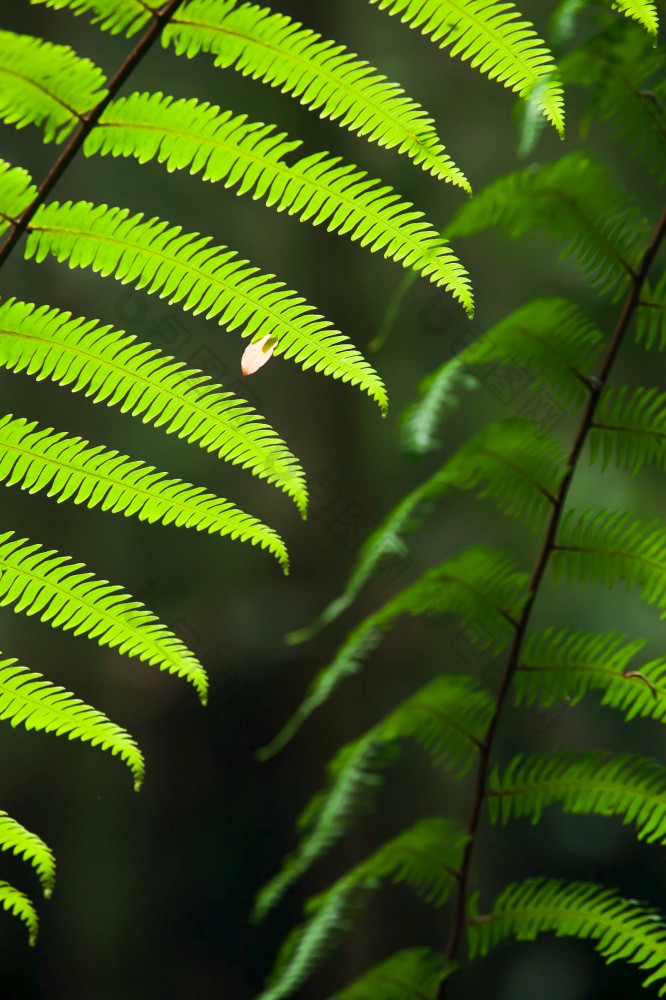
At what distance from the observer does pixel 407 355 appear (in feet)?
7.45

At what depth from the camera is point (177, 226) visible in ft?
1.86

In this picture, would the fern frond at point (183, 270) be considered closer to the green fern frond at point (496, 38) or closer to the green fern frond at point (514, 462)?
the green fern frond at point (496, 38)

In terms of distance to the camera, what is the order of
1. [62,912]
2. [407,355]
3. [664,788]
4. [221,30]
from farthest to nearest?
[407,355] < [62,912] < [664,788] < [221,30]

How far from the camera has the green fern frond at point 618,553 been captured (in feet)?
2.76

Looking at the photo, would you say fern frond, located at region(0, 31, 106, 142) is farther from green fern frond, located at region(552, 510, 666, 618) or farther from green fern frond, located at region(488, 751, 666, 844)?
green fern frond, located at region(488, 751, 666, 844)

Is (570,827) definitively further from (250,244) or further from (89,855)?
(250,244)

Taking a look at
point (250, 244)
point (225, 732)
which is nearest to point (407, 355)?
point (250, 244)

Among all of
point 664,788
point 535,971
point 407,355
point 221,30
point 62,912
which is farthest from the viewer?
point 407,355

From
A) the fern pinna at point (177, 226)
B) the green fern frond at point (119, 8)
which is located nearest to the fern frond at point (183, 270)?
the fern pinna at point (177, 226)

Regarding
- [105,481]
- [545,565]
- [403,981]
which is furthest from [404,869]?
[105,481]

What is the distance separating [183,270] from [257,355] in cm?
19

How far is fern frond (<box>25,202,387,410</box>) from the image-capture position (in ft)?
1.86

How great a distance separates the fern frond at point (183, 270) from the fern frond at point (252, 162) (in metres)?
0.05

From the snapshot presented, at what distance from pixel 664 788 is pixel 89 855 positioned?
1.75m
